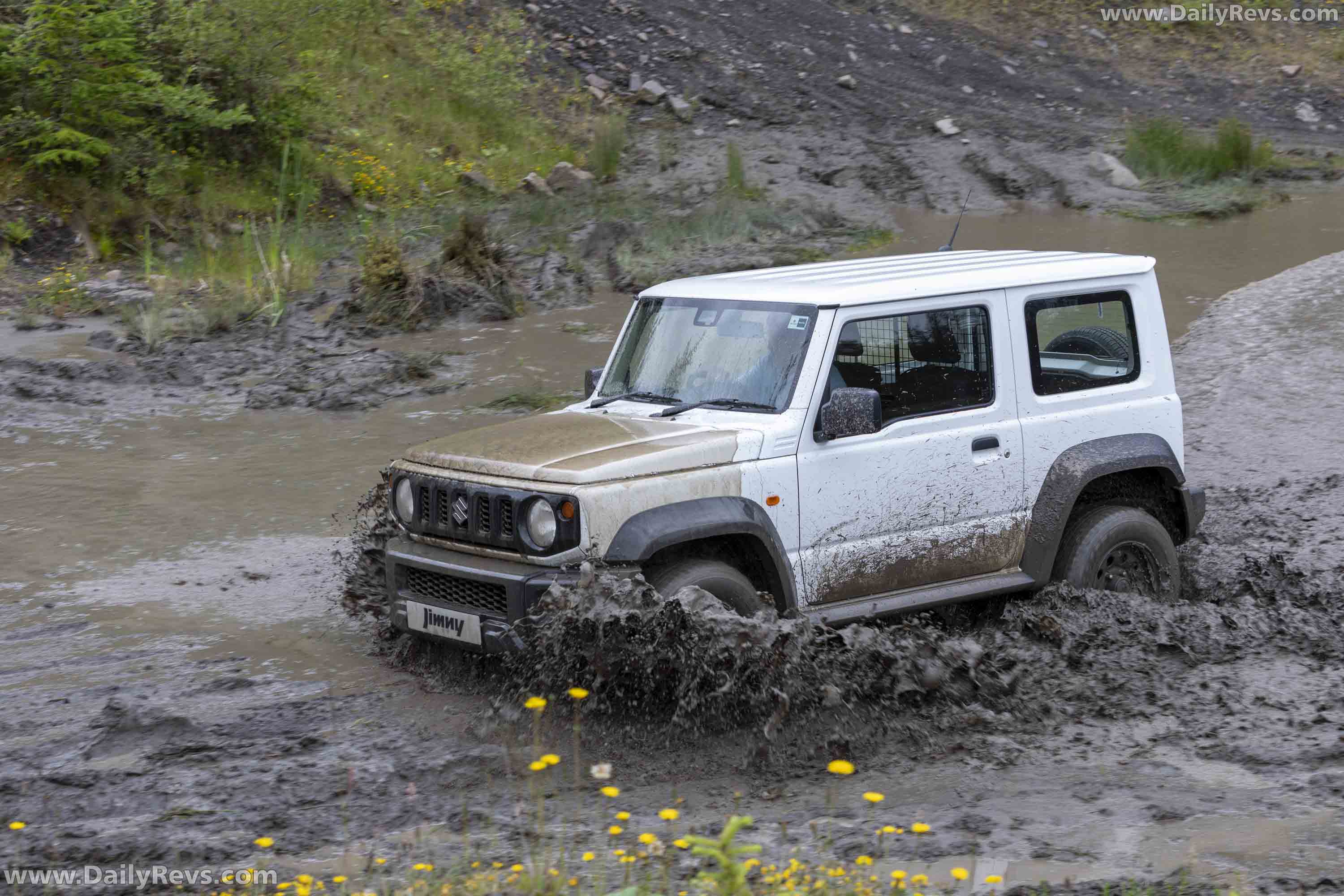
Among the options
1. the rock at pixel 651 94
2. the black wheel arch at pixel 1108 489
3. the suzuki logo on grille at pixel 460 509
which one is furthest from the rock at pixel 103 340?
the rock at pixel 651 94

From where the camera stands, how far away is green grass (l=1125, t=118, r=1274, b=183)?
77.9 ft

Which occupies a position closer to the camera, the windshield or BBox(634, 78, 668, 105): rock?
the windshield

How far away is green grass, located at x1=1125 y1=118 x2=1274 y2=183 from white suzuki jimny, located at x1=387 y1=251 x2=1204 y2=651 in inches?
741

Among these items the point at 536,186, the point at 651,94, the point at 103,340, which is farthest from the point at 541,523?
the point at 651,94

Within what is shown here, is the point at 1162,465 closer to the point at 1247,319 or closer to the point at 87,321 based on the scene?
the point at 1247,319

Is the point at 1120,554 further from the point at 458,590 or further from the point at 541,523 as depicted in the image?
the point at 458,590

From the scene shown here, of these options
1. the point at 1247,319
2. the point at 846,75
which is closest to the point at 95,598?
the point at 1247,319

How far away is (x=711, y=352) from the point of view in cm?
584

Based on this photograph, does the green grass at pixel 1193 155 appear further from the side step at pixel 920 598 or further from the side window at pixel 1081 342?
the side step at pixel 920 598

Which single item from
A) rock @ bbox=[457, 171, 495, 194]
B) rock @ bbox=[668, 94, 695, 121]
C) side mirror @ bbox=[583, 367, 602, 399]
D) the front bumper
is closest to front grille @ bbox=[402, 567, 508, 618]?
the front bumper

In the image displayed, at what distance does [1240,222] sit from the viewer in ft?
70.7

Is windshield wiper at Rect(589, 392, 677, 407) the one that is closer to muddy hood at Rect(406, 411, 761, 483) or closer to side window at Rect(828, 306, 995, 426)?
muddy hood at Rect(406, 411, 761, 483)

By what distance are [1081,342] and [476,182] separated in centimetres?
1729

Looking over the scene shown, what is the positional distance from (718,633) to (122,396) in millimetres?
9451
